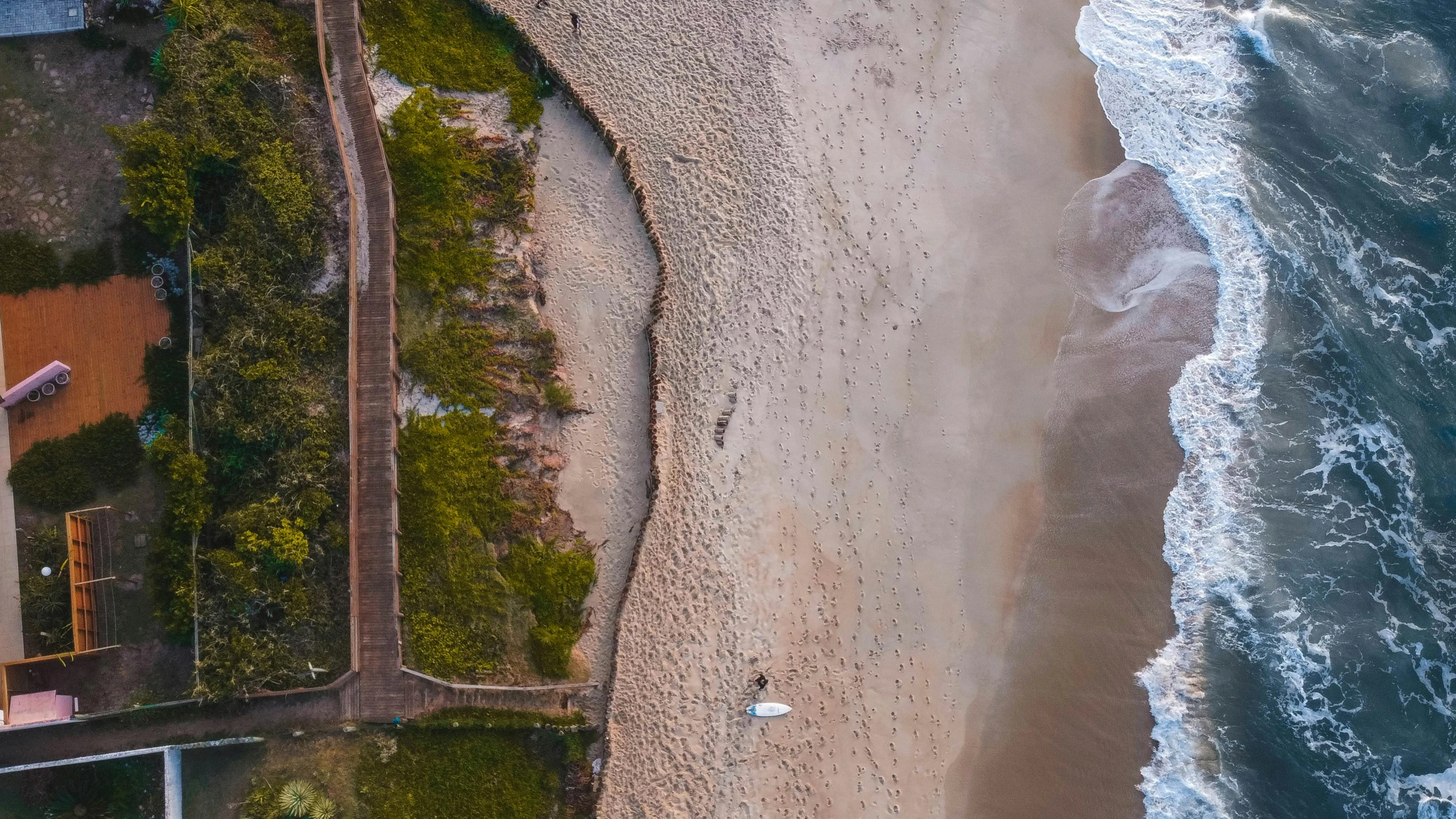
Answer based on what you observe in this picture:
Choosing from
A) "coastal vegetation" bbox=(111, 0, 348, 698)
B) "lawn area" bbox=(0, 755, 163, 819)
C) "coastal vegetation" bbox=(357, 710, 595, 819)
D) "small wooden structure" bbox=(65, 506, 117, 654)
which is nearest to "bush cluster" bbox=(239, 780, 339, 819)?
"coastal vegetation" bbox=(357, 710, 595, 819)

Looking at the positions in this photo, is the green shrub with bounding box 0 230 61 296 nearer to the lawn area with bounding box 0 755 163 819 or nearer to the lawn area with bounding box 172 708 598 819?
the lawn area with bounding box 0 755 163 819

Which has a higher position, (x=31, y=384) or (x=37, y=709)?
(x=31, y=384)

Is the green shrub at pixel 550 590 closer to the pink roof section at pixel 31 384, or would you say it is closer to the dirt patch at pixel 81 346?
the dirt patch at pixel 81 346

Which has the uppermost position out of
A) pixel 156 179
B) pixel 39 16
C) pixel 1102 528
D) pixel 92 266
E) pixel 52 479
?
pixel 39 16

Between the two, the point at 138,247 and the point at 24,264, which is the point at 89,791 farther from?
the point at 138,247

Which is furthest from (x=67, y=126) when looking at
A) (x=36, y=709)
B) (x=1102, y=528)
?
(x=1102, y=528)

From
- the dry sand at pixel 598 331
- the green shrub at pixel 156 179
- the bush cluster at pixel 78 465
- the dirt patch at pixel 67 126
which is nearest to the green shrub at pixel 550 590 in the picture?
the dry sand at pixel 598 331

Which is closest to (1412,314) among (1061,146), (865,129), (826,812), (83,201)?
(1061,146)
